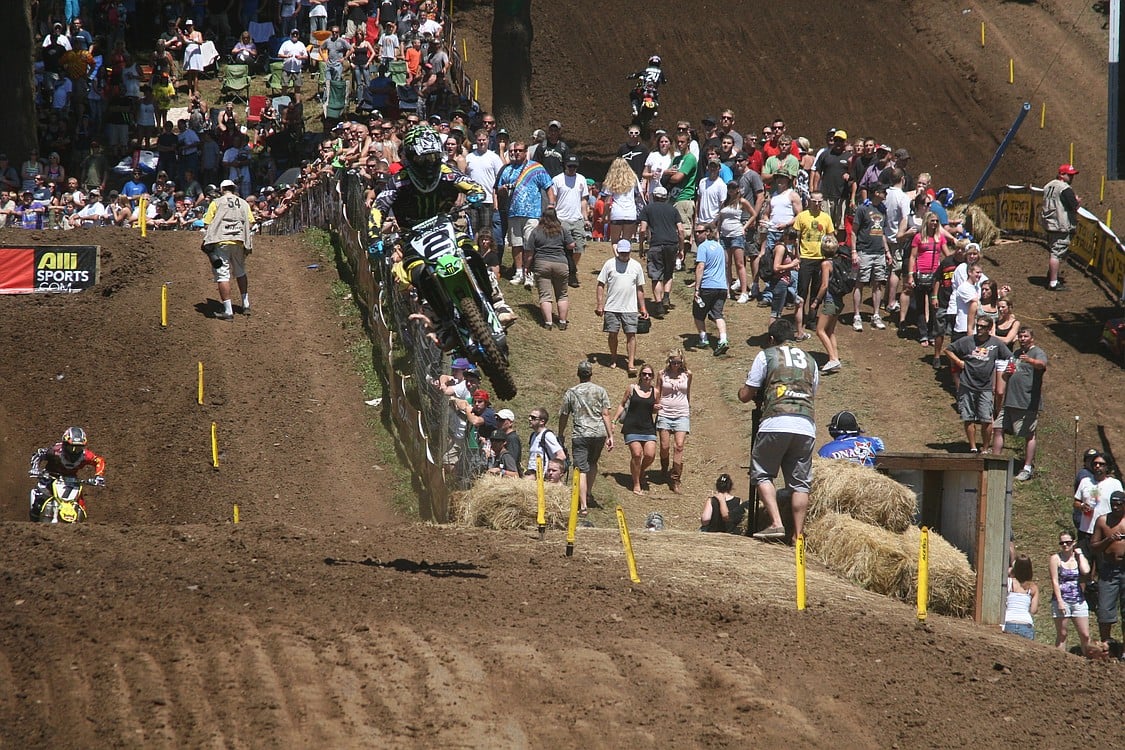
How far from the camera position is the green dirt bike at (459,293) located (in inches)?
397

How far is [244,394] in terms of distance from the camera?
693 inches

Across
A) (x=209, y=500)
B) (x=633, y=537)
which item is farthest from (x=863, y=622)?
(x=209, y=500)

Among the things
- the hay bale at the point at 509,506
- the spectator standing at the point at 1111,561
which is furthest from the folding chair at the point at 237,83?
the spectator standing at the point at 1111,561

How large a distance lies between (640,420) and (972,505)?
482 cm

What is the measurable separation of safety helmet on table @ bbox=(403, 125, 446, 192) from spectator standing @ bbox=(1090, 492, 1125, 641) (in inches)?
294

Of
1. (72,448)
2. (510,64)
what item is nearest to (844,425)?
(72,448)

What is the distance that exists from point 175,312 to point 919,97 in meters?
19.5

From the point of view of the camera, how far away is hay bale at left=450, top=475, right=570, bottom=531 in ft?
37.9

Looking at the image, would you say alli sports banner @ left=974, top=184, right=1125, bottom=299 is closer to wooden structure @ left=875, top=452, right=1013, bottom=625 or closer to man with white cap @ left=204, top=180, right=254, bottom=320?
wooden structure @ left=875, top=452, right=1013, bottom=625

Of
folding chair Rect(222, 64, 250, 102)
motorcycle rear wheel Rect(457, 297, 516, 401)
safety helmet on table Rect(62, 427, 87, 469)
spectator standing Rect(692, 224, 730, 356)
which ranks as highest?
folding chair Rect(222, 64, 250, 102)

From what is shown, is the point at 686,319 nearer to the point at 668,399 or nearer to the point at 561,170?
the point at 561,170

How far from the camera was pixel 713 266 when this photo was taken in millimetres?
17812

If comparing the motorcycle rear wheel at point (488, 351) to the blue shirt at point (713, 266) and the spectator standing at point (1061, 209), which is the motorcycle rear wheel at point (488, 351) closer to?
the blue shirt at point (713, 266)

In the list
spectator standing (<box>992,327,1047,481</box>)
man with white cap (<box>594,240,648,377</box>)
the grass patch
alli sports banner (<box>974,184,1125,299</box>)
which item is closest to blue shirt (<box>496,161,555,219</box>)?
man with white cap (<box>594,240,648,377</box>)
